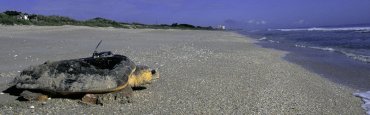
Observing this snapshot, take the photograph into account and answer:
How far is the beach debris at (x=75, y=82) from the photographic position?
6.58 metres

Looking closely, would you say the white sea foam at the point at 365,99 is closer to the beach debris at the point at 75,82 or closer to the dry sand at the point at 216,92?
the dry sand at the point at 216,92

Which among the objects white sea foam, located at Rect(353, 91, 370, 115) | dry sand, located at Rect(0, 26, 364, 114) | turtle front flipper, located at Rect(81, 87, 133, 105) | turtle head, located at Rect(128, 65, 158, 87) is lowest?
white sea foam, located at Rect(353, 91, 370, 115)

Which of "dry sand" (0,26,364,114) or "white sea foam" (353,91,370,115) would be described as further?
"white sea foam" (353,91,370,115)

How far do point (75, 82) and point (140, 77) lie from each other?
4.22 feet

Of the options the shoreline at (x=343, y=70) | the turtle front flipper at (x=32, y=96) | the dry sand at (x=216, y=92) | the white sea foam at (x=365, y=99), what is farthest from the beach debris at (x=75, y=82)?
the shoreline at (x=343, y=70)

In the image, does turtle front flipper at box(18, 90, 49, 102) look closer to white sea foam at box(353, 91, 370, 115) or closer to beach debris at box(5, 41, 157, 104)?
beach debris at box(5, 41, 157, 104)

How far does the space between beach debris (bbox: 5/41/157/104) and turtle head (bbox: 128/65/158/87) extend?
0.14 meters

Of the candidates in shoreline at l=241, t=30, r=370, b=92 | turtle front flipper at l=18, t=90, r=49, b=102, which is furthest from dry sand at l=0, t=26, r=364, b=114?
shoreline at l=241, t=30, r=370, b=92

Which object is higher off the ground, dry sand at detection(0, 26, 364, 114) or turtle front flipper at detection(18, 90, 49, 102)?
turtle front flipper at detection(18, 90, 49, 102)

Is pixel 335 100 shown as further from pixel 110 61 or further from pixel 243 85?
pixel 110 61

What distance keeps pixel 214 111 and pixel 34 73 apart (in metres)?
2.73

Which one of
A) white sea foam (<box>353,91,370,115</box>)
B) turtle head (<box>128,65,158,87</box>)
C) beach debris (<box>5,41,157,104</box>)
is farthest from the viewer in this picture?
turtle head (<box>128,65,158,87</box>)

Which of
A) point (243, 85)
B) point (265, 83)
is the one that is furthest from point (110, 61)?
point (265, 83)

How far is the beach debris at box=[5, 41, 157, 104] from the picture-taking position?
6.58 meters
